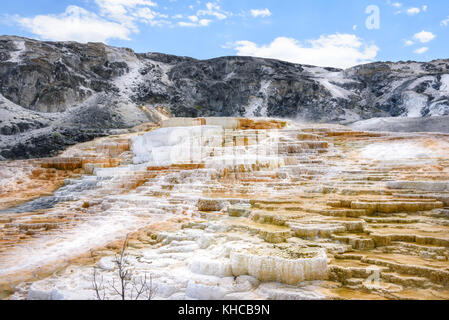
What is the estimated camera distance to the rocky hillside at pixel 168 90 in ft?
63.6

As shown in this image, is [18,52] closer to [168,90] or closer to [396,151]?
[168,90]

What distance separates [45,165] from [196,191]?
667cm

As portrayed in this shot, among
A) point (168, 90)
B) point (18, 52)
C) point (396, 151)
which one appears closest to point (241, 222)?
point (396, 151)

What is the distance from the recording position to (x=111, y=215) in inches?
265

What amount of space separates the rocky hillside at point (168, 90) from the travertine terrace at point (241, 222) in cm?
776

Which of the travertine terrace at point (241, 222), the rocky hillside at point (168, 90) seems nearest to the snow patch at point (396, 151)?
the travertine terrace at point (241, 222)

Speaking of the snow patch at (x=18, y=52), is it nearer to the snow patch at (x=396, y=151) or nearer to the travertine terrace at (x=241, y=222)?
the travertine terrace at (x=241, y=222)

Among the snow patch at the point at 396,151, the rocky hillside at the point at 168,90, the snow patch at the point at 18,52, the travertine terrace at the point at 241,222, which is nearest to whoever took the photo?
the travertine terrace at the point at 241,222

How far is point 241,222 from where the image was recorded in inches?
209

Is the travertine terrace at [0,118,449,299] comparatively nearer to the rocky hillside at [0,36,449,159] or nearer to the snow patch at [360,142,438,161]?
the snow patch at [360,142,438,161]

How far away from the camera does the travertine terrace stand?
3277mm

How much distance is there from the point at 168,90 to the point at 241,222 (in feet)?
77.8

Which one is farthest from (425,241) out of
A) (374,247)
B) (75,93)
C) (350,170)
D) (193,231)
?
(75,93)

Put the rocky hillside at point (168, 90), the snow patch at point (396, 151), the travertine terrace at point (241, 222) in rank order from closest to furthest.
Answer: the travertine terrace at point (241, 222)
the snow patch at point (396, 151)
the rocky hillside at point (168, 90)
